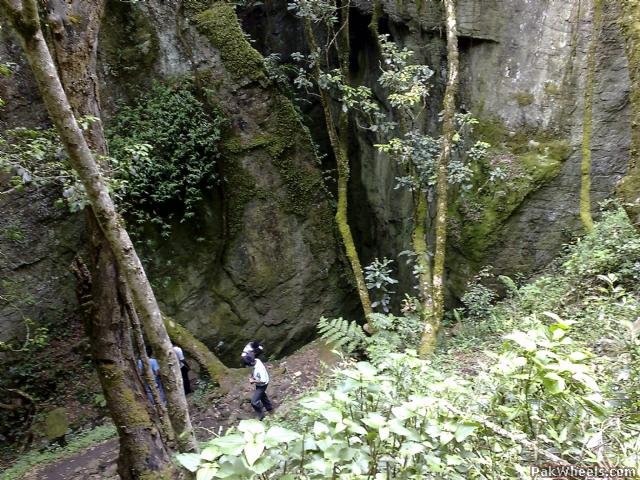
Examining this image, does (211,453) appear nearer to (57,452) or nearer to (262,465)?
(262,465)

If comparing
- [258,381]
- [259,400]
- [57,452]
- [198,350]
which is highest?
[258,381]

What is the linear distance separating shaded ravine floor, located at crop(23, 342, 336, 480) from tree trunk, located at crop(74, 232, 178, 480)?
1.74m

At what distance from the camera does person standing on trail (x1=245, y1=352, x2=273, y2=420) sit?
695 cm

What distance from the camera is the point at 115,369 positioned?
4.54 m

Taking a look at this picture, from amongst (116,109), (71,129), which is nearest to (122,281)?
(71,129)

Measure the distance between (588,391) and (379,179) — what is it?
10347 millimetres

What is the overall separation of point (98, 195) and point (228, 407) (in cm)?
593

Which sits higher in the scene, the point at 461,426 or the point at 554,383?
the point at 554,383

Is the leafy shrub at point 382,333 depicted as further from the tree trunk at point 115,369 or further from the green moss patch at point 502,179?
the green moss patch at point 502,179

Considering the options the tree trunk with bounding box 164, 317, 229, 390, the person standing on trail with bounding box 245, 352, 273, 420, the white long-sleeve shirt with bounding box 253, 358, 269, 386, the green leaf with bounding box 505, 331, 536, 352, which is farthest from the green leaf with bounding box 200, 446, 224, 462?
the tree trunk with bounding box 164, 317, 229, 390

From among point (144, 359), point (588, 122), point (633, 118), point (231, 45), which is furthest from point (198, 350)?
point (588, 122)

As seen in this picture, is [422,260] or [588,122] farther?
[588,122]

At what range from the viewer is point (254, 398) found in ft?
23.5

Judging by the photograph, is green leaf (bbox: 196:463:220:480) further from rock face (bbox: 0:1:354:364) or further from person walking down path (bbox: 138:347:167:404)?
rock face (bbox: 0:1:354:364)
